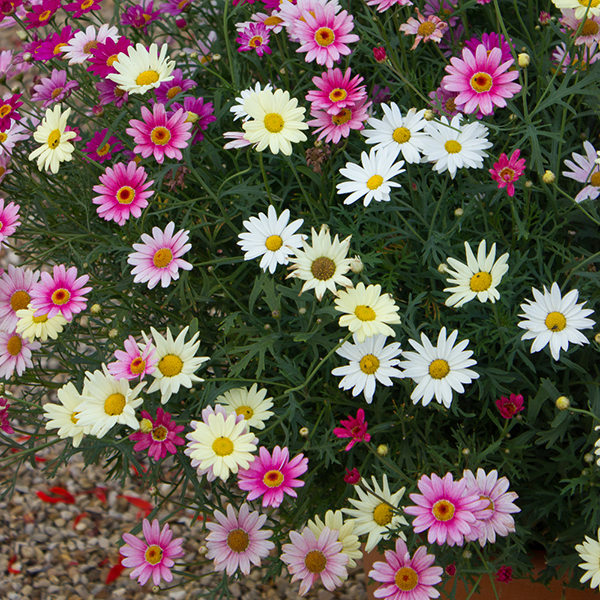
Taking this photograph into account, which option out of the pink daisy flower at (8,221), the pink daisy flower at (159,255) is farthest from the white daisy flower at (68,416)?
the pink daisy flower at (8,221)

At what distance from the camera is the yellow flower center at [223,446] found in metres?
1.06

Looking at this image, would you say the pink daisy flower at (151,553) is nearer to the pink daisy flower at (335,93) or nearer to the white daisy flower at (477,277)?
the white daisy flower at (477,277)

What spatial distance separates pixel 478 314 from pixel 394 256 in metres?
0.26

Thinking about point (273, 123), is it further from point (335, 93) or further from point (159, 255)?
point (159, 255)

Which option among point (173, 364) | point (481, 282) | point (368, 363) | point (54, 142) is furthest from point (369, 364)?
point (54, 142)

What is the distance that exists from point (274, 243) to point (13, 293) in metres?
0.62

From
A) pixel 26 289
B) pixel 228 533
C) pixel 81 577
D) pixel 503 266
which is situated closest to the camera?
pixel 503 266

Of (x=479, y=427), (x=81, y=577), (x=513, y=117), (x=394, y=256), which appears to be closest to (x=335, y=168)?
(x=394, y=256)

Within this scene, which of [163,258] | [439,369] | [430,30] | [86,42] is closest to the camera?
[439,369]

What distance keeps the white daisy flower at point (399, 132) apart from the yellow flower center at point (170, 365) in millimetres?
566

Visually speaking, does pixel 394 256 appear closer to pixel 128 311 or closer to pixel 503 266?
pixel 503 266

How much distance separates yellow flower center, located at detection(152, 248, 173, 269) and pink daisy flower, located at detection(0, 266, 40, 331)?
335 mm

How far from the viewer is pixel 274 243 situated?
121 cm

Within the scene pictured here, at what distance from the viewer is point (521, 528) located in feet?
4.14
